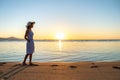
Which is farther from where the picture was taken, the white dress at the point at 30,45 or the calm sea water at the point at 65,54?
the calm sea water at the point at 65,54

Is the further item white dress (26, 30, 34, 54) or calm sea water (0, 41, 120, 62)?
calm sea water (0, 41, 120, 62)

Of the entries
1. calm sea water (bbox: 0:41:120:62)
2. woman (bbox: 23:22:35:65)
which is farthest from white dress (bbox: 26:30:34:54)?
calm sea water (bbox: 0:41:120:62)

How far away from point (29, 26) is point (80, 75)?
3554 mm

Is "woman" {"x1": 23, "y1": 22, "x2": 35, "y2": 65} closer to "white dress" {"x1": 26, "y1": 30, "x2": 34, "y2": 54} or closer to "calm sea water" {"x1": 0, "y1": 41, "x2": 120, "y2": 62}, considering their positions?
"white dress" {"x1": 26, "y1": 30, "x2": 34, "y2": 54}

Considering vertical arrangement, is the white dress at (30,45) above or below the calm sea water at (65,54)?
above

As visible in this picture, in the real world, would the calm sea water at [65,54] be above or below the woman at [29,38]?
below

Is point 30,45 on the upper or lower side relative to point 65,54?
upper

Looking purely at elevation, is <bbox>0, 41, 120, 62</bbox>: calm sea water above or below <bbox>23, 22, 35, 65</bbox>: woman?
below

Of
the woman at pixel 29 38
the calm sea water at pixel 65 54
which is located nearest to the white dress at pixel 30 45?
the woman at pixel 29 38

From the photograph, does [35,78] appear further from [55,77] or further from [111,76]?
[111,76]

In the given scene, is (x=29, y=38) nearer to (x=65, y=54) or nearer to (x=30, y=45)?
(x=30, y=45)

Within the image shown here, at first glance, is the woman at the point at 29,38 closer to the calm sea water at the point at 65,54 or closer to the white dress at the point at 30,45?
the white dress at the point at 30,45

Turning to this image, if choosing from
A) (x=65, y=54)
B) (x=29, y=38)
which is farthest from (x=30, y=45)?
(x=65, y=54)

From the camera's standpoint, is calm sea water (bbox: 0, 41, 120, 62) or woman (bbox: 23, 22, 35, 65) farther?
calm sea water (bbox: 0, 41, 120, 62)
